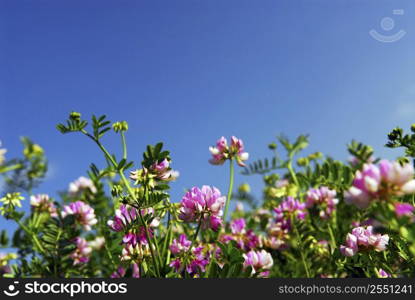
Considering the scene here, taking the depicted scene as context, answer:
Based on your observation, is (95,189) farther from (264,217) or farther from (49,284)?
(49,284)

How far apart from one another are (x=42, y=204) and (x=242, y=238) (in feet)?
5.04

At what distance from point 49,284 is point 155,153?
63 centimetres

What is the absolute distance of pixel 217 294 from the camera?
1.28 metres

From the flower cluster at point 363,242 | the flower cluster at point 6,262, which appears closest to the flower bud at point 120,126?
the flower cluster at point 363,242

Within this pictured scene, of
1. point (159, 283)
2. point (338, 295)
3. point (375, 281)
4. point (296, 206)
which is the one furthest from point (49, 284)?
point (296, 206)

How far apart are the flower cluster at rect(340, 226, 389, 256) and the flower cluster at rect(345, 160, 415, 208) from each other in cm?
66

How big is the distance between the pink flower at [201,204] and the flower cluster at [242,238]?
103 cm

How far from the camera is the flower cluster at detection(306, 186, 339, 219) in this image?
8.87ft

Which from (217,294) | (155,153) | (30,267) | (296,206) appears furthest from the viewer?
(296,206)

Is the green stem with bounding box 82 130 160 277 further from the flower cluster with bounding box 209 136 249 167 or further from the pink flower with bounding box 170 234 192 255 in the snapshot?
the flower cluster with bounding box 209 136 249 167

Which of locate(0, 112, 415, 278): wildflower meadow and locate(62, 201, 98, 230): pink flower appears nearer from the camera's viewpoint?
locate(0, 112, 415, 278): wildflower meadow

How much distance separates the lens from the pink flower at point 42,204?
9.81ft

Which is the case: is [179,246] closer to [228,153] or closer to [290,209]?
[228,153]

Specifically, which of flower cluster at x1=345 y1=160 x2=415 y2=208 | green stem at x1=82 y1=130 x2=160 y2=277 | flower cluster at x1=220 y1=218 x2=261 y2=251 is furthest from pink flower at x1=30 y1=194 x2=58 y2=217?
flower cluster at x1=345 y1=160 x2=415 y2=208
